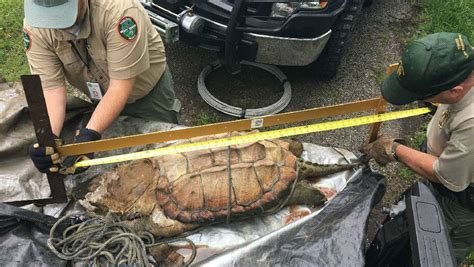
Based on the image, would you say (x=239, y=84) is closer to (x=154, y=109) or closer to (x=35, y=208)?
(x=154, y=109)

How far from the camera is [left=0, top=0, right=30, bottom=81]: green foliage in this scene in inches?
167

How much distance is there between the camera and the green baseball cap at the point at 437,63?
179 centimetres

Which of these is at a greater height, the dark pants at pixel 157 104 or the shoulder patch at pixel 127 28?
the shoulder patch at pixel 127 28

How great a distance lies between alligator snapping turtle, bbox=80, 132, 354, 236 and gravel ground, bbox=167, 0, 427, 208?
1.30 metres

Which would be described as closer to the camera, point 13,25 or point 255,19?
point 255,19

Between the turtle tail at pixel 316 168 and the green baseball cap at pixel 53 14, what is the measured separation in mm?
1505

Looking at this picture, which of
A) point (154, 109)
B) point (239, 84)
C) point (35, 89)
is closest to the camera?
point (35, 89)

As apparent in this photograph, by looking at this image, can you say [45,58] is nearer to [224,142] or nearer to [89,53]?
[89,53]

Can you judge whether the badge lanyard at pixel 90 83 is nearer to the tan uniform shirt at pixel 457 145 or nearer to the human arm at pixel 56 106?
the human arm at pixel 56 106

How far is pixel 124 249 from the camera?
201cm

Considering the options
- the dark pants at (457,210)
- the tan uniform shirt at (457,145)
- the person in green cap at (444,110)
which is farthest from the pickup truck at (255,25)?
the dark pants at (457,210)

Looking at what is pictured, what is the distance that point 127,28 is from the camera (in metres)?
2.29

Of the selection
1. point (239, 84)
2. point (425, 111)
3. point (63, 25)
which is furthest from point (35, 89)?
point (239, 84)

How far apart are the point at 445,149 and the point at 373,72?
2474 mm
